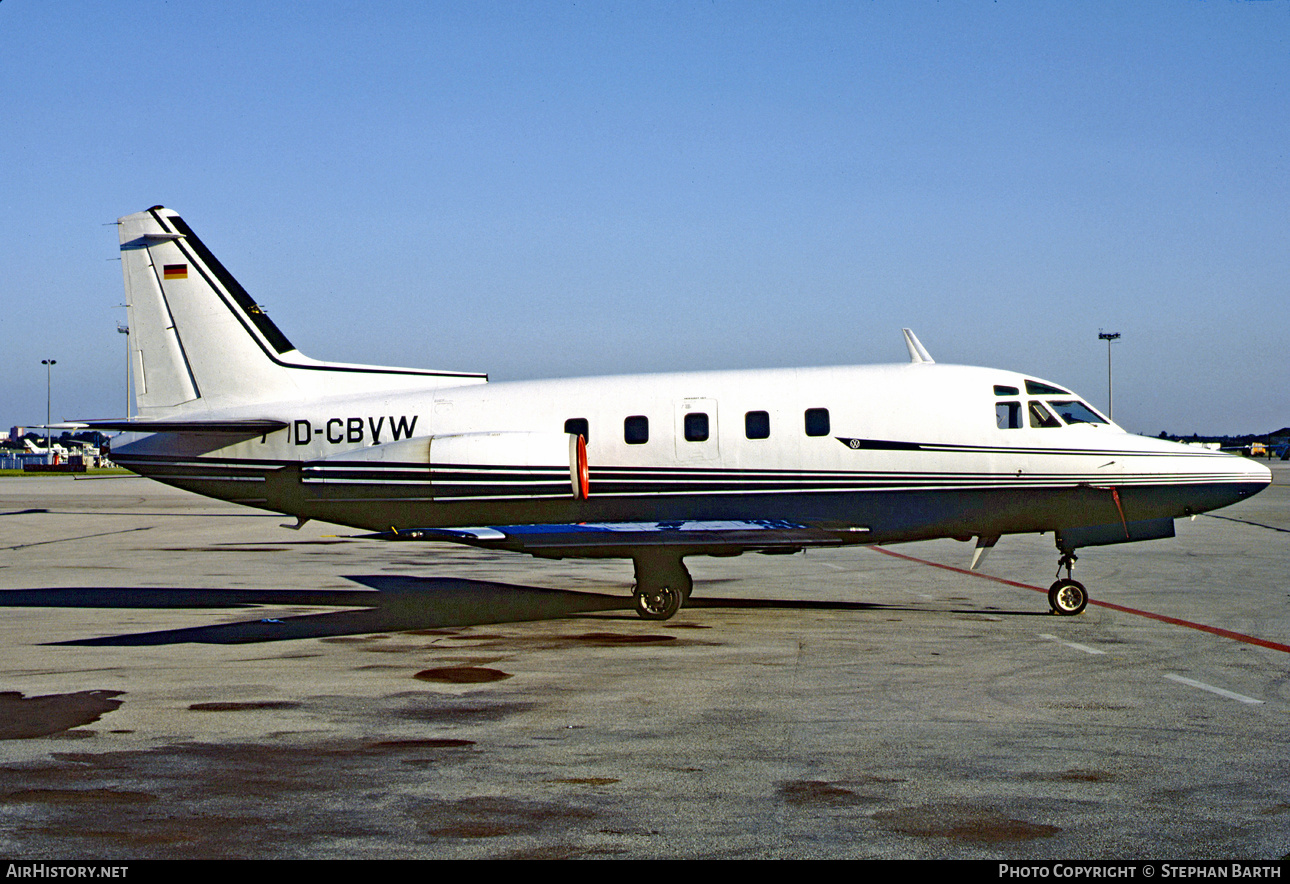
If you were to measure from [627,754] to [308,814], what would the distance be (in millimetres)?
2372

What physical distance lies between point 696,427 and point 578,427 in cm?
173

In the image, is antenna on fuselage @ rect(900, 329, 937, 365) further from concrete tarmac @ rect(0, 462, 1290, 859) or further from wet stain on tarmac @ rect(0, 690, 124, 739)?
wet stain on tarmac @ rect(0, 690, 124, 739)

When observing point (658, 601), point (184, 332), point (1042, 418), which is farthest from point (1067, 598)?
point (184, 332)

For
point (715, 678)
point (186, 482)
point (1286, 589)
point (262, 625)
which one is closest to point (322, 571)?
point (186, 482)

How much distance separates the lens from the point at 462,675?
1151cm

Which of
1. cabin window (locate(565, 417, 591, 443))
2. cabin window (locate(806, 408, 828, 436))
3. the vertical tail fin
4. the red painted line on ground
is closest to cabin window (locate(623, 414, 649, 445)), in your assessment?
cabin window (locate(565, 417, 591, 443))

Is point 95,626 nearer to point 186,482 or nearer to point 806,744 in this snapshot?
point 186,482

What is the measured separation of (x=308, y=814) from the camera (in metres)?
6.63

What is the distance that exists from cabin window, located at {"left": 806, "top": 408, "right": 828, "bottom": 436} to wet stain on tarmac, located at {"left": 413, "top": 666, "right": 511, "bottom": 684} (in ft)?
20.5

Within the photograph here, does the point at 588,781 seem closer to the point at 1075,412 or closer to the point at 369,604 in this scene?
the point at 369,604

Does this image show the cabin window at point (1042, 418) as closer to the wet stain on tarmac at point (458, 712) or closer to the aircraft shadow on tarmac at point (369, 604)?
the aircraft shadow on tarmac at point (369, 604)

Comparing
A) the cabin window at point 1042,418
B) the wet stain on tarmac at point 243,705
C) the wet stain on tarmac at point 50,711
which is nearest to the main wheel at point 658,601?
the cabin window at point 1042,418

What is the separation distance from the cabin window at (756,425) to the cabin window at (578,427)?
7.52ft

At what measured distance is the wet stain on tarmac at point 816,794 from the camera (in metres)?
6.88
